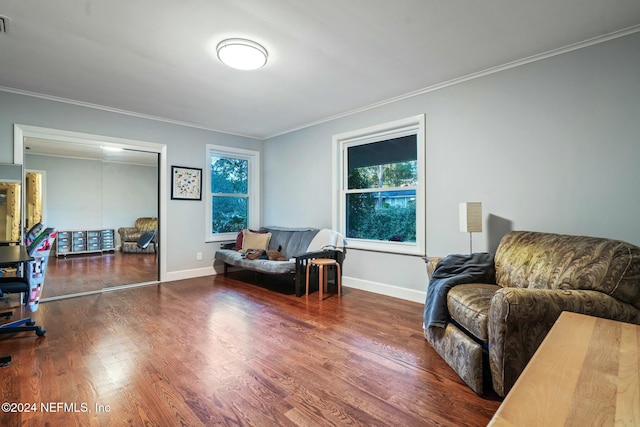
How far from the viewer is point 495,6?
2.11 metres

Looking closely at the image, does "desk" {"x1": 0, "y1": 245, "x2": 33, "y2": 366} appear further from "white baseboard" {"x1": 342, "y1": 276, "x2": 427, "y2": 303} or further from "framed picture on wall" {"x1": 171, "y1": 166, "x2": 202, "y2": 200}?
"white baseboard" {"x1": 342, "y1": 276, "x2": 427, "y2": 303}

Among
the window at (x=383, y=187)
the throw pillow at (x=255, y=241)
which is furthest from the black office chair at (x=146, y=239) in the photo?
the window at (x=383, y=187)

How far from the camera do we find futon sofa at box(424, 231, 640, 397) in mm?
1737

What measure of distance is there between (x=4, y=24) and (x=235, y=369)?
3.02 metres

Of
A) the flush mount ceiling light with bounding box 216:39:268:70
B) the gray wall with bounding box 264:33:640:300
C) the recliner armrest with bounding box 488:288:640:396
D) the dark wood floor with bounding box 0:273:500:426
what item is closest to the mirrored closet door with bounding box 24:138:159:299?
the dark wood floor with bounding box 0:273:500:426

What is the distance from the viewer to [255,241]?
5105 millimetres

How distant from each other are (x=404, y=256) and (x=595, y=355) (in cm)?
300

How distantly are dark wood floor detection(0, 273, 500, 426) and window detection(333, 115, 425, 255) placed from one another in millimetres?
962

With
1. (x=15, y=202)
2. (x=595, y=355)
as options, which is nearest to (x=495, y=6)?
(x=595, y=355)

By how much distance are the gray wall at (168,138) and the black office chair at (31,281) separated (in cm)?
142

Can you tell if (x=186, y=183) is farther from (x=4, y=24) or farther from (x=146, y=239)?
(x=4, y=24)

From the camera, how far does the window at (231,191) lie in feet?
17.6

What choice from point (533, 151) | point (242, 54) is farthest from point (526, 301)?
point (242, 54)

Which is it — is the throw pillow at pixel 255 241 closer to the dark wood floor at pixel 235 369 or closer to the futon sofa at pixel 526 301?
the dark wood floor at pixel 235 369
